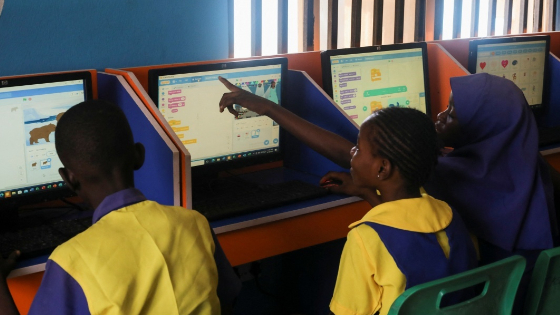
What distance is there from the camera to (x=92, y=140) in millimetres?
1250

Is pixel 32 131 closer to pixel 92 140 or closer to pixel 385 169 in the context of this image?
pixel 92 140

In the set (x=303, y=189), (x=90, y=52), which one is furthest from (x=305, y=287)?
(x=90, y=52)

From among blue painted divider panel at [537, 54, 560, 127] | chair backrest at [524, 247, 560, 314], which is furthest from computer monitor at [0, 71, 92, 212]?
blue painted divider panel at [537, 54, 560, 127]

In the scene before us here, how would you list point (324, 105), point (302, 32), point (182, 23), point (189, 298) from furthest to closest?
point (302, 32) < point (182, 23) < point (324, 105) < point (189, 298)

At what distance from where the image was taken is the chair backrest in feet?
4.88

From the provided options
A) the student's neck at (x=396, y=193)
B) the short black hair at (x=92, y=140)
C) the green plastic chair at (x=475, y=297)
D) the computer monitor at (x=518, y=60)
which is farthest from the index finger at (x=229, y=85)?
the computer monitor at (x=518, y=60)

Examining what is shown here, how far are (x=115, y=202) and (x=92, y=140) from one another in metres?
0.13

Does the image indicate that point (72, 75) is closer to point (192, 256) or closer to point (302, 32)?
point (192, 256)

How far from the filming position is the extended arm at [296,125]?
1.99 meters

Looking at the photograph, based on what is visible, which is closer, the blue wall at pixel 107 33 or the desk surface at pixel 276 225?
the desk surface at pixel 276 225

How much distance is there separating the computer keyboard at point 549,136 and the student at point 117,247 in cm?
190

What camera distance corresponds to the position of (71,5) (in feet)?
7.63

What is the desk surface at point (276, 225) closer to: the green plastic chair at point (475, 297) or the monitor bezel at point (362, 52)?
the monitor bezel at point (362, 52)

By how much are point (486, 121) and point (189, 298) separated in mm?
1058
